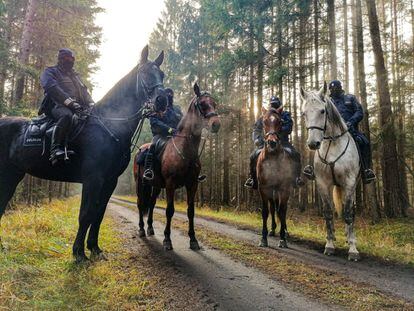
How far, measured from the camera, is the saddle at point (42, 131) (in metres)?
5.25

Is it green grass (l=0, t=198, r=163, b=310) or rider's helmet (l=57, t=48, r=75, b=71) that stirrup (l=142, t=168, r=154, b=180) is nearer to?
green grass (l=0, t=198, r=163, b=310)

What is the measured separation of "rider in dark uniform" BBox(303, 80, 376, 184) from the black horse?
462 centimetres

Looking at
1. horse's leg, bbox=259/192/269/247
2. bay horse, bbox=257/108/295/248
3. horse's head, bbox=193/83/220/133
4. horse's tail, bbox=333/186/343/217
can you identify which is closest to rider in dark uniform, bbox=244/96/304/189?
Result: bay horse, bbox=257/108/295/248

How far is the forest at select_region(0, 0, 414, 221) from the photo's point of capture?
12703mm

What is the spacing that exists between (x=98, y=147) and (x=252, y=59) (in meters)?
13.1

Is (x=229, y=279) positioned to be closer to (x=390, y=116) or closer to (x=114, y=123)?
(x=114, y=123)

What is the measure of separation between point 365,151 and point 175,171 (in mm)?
4704

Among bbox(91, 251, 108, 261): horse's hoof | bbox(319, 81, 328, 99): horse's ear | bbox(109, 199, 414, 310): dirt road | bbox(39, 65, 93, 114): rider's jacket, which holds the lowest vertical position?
bbox(109, 199, 414, 310): dirt road

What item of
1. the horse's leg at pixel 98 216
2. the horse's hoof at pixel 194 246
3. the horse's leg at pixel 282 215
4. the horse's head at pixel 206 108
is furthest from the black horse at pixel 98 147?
the horse's leg at pixel 282 215

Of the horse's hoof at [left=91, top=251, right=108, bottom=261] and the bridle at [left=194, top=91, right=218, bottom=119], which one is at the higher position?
the bridle at [left=194, top=91, right=218, bottom=119]

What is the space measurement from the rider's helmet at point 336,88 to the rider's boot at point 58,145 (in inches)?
263

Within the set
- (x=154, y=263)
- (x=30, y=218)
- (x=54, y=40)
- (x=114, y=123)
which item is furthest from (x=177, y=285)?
(x=54, y=40)

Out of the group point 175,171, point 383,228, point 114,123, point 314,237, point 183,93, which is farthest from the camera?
point 183,93

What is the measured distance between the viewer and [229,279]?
4.40 m
